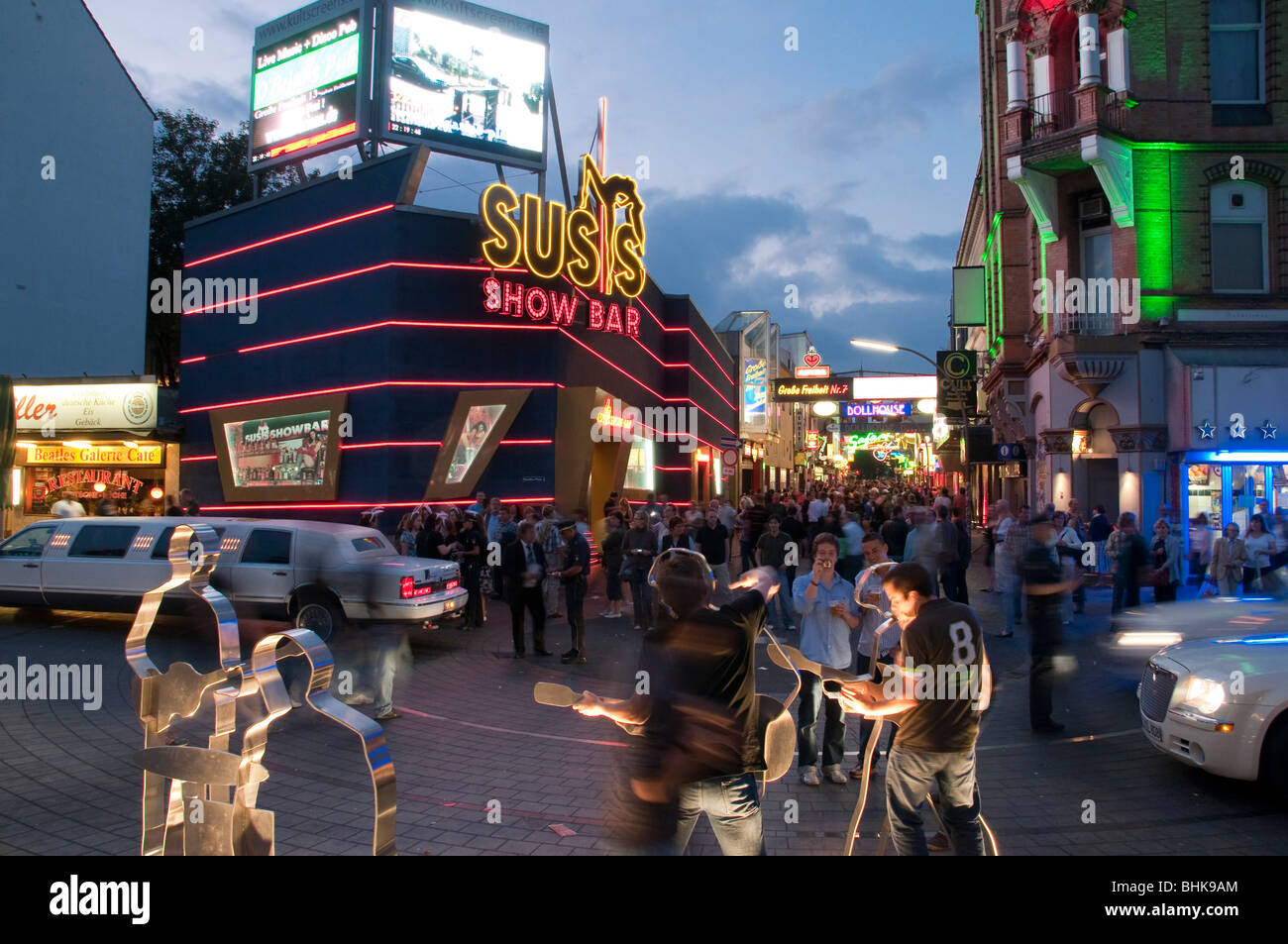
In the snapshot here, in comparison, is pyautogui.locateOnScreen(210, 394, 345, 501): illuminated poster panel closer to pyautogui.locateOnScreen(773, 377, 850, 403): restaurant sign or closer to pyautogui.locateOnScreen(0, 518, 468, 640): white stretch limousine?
pyautogui.locateOnScreen(0, 518, 468, 640): white stretch limousine

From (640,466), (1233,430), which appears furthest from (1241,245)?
(640,466)

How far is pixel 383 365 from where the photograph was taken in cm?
1758

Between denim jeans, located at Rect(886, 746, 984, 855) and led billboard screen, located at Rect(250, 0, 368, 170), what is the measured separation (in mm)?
21585

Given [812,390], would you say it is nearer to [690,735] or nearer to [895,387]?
[895,387]


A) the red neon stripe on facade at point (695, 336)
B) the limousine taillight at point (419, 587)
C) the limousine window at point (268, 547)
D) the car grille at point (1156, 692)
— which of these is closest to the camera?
the car grille at point (1156, 692)

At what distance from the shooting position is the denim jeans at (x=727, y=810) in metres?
3.25

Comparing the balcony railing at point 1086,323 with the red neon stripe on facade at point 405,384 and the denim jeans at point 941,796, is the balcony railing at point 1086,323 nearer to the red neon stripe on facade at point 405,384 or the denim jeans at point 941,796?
the red neon stripe on facade at point 405,384

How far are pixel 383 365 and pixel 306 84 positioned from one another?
10.1 metres

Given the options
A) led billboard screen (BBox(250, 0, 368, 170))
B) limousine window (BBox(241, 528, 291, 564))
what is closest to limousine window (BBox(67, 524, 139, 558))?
limousine window (BBox(241, 528, 291, 564))

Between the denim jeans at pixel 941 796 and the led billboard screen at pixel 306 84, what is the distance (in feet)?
70.8

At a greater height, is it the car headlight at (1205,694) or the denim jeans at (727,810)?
the denim jeans at (727,810)

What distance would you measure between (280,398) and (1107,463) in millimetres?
18998

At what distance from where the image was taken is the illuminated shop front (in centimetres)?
2112

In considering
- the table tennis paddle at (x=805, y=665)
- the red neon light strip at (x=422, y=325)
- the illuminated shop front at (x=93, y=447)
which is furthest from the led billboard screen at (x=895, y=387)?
the table tennis paddle at (x=805, y=665)
